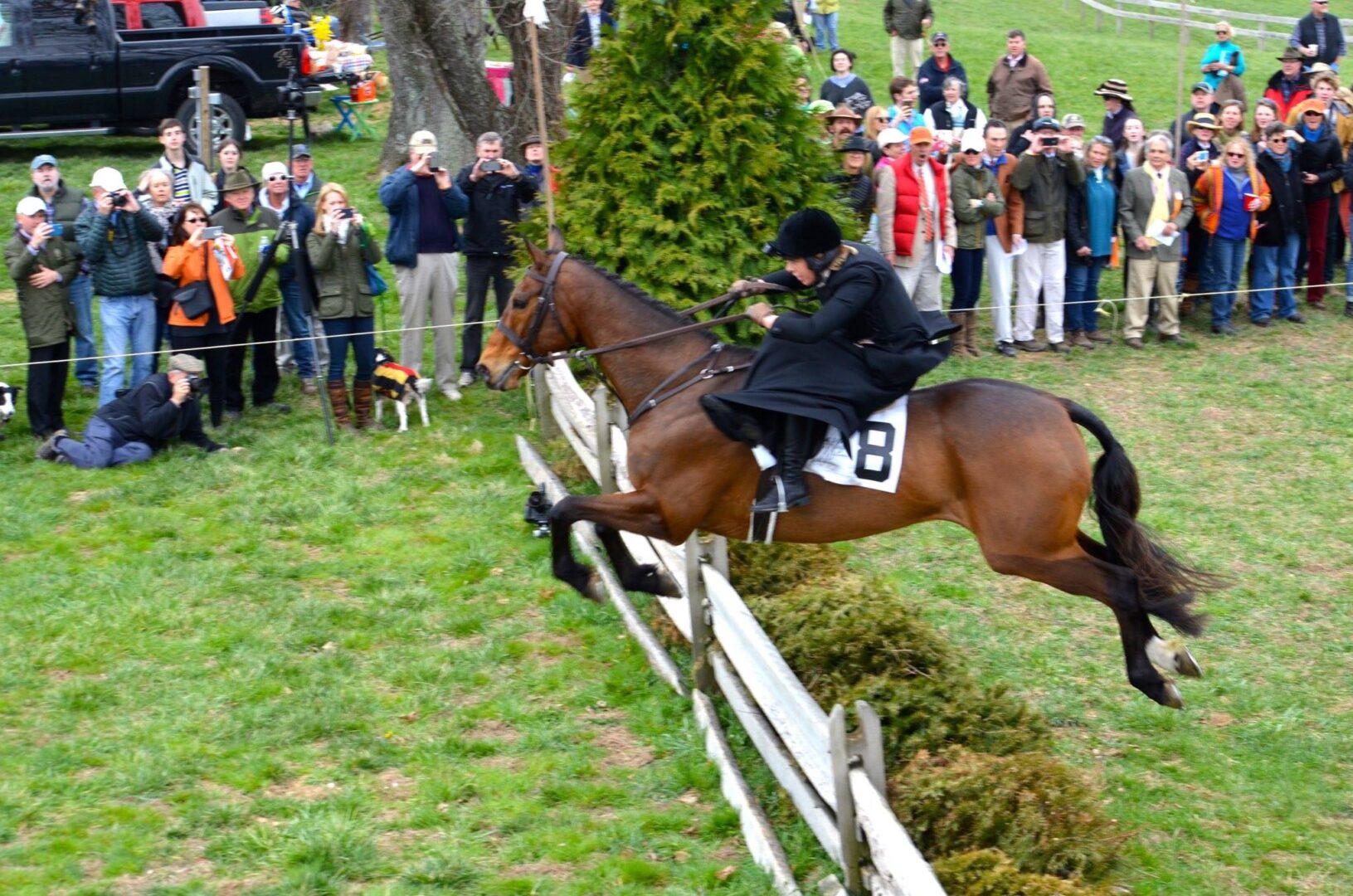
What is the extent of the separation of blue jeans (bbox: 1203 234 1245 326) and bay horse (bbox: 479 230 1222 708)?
31.4 ft

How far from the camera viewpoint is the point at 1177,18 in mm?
35562

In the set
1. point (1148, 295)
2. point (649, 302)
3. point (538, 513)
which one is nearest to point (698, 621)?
point (649, 302)

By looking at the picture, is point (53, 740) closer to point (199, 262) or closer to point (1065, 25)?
point (199, 262)

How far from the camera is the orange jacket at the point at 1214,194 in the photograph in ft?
54.2

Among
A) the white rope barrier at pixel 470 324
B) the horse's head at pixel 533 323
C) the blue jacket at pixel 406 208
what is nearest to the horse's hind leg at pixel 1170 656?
the horse's head at pixel 533 323

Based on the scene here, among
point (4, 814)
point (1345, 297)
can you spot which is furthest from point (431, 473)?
point (1345, 297)

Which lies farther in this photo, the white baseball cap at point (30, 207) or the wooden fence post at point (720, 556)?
the white baseball cap at point (30, 207)

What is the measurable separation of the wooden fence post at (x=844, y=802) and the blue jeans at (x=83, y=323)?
9.51m

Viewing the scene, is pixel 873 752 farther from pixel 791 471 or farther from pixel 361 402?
pixel 361 402

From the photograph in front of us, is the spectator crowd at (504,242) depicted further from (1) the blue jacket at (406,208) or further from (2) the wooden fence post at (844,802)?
(2) the wooden fence post at (844,802)

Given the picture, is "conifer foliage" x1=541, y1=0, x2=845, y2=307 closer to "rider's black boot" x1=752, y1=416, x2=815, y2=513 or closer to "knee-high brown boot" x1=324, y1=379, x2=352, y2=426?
"knee-high brown boot" x1=324, y1=379, x2=352, y2=426

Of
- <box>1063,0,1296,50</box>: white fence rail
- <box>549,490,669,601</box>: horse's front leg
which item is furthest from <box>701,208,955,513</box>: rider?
<box>1063,0,1296,50</box>: white fence rail

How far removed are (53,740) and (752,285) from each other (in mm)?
4711

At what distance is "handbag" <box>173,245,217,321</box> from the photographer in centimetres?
1286
